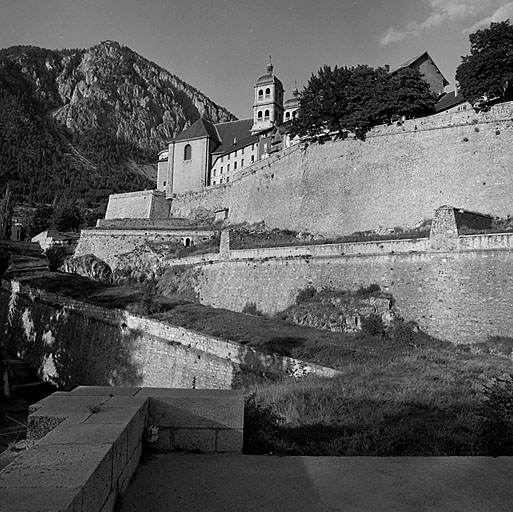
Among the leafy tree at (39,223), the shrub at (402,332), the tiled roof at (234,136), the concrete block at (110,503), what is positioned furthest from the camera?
the leafy tree at (39,223)

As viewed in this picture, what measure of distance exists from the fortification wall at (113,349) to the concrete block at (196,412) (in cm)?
890

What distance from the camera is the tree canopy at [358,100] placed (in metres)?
30.0

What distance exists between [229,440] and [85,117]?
164391mm

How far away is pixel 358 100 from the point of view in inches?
1254

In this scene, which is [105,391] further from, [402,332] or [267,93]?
[267,93]

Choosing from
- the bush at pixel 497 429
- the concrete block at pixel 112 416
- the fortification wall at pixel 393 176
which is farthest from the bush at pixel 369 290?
the concrete block at pixel 112 416

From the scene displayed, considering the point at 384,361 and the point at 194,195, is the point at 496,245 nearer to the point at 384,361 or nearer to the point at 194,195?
the point at 384,361

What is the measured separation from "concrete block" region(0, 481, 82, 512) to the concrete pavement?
39.3 inches

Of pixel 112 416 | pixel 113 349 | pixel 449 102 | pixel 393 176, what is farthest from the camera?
pixel 449 102

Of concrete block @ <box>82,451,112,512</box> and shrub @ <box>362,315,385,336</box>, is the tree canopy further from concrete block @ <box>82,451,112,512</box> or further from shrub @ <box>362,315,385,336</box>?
concrete block @ <box>82,451,112,512</box>

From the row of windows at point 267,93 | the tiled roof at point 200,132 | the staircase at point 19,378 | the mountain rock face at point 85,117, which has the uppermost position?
the mountain rock face at point 85,117

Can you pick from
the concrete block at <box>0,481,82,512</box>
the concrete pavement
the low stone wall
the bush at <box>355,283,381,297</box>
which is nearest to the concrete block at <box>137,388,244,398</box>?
the low stone wall

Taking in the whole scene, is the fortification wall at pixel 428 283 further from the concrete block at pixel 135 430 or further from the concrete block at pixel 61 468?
the concrete block at pixel 61 468

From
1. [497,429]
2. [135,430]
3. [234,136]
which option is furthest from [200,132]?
[135,430]
